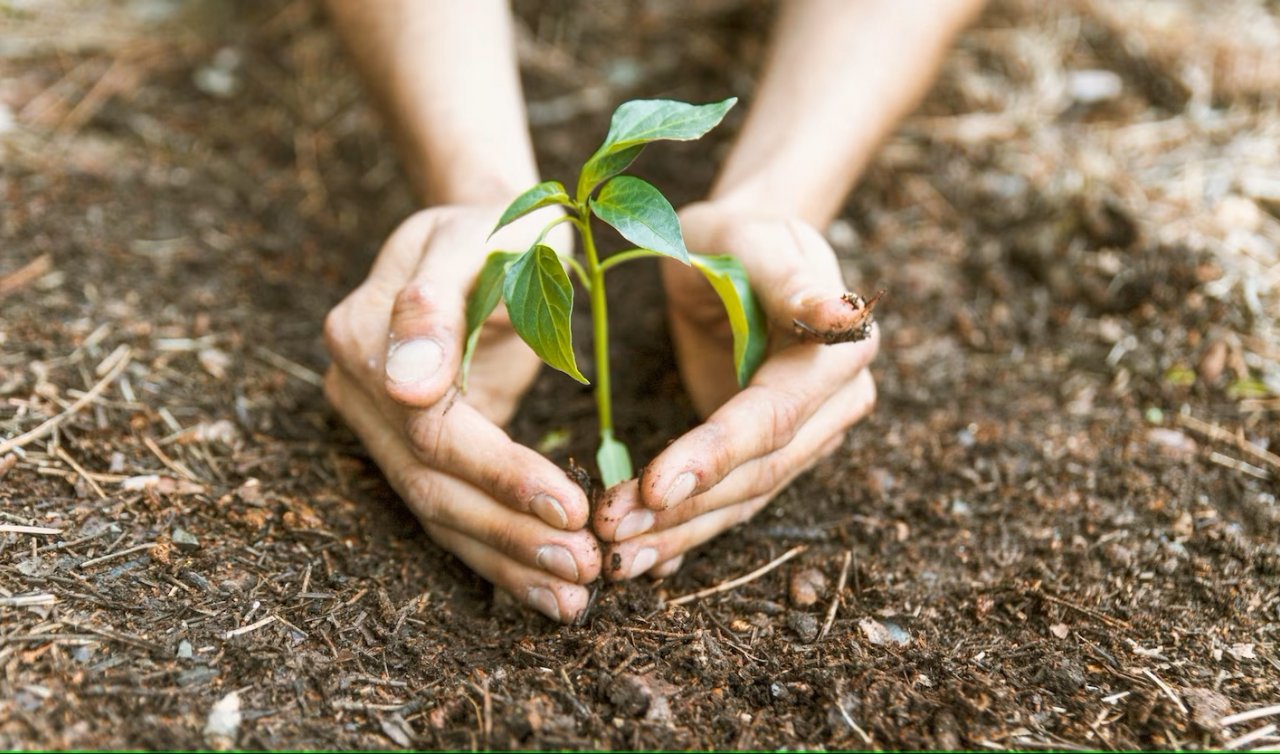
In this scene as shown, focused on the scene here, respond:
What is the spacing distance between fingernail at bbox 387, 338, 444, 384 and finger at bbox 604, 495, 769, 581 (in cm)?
44

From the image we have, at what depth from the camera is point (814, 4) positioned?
2602 millimetres

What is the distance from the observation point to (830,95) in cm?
241

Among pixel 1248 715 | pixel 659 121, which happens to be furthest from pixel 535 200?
pixel 1248 715

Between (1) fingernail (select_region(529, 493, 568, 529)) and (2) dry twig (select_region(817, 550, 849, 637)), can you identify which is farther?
(2) dry twig (select_region(817, 550, 849, 637))

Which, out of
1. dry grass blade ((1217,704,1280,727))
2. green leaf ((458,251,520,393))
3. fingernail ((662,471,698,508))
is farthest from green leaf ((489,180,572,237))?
dry grass blade ((1217,704,1280,727))

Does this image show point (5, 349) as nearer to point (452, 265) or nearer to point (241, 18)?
point (452, 265)

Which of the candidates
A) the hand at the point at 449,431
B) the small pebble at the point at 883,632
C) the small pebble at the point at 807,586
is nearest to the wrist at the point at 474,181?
the hand at the point at 449,431

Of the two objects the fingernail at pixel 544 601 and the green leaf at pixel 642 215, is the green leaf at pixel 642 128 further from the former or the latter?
the fingernail at pixel 544 601

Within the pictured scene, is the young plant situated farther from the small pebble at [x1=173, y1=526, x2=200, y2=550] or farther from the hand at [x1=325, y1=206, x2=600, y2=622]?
the small pebble at [x1=173, y1=526, x2=200, y2=550]

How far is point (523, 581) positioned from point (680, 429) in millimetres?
632

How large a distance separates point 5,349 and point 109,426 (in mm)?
330

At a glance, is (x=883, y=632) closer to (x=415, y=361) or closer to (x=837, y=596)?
(x=837, y=596)

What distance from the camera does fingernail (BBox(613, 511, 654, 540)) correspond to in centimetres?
165

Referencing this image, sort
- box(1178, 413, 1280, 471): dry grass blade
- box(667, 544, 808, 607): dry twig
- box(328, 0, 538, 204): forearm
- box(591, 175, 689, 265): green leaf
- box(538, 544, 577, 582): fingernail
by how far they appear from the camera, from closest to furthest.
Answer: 1. box(591, 175, 689, 265): green leaf
2. box(538, 544, 577, 582): fingernail
3. box(667, 544, 808, 607): dry twig
4. box(1178, 413, 1280, 471): dry grass blade
5. box(328, 0, 538, 204): forearm
